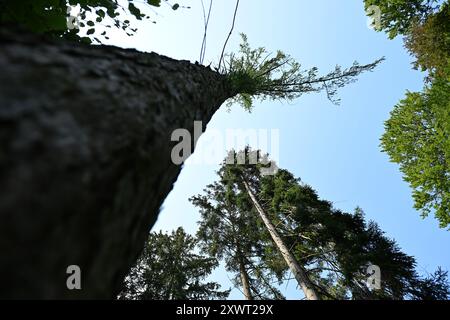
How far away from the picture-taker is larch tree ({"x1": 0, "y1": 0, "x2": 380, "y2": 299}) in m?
0.45

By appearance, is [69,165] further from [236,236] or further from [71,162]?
[236,236]

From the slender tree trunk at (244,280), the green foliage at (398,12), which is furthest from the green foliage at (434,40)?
the slender tree trunk at (244,280)

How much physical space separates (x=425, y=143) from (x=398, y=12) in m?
5.39

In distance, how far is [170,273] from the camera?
15039 mm

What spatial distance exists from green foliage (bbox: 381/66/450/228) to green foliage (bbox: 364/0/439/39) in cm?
286

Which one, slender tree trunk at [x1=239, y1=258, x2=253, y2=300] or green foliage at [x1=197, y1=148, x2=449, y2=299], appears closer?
green foliage at [x1=197, y1=148, x2=449, y2=299]

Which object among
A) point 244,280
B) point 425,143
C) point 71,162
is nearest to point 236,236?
point 244,280

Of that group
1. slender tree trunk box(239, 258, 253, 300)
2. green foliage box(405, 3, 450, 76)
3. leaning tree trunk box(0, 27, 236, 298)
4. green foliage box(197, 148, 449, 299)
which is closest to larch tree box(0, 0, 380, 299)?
leaning tree trunk box(0, 27, 236, 298)

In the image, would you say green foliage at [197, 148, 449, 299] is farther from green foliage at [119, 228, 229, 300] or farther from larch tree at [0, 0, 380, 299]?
A: larch tree at [0, 0, 380, 299]

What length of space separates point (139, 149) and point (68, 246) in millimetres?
342

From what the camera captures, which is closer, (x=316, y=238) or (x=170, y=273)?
(x=316, y=238)

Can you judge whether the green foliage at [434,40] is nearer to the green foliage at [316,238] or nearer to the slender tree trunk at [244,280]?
the green foliage at [316,238]

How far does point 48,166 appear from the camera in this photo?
496 mm
